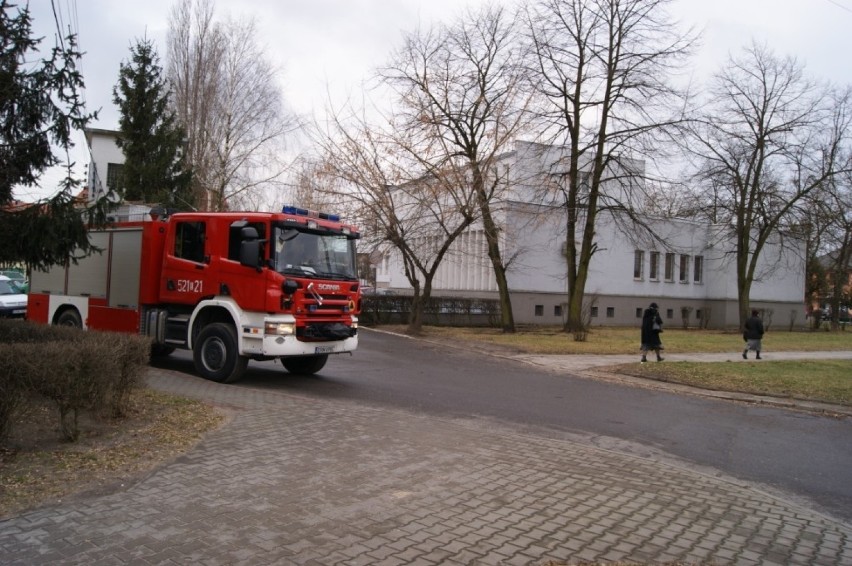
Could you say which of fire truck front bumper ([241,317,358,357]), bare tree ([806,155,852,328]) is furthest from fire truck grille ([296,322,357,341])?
bare tree ([806,155,852,328])

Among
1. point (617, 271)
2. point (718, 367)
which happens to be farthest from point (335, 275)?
point (617, 271)

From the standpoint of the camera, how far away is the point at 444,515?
190 inches

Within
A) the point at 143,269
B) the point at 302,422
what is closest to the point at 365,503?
the point at 302,422

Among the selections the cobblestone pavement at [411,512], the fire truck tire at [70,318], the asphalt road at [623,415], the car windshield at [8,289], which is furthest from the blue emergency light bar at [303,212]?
the car windshield at [8,289]

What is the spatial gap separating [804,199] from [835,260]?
12.0 metres

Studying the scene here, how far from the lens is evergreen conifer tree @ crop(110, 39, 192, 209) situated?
3200 cm

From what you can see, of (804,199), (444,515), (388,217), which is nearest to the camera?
(444,515)

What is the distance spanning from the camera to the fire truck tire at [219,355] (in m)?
11.1

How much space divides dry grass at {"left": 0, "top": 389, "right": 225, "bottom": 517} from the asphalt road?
3.47 meters

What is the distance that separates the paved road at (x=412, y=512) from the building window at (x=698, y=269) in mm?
41216

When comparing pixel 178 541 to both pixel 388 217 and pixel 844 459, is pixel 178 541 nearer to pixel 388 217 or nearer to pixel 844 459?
pixel 844 459

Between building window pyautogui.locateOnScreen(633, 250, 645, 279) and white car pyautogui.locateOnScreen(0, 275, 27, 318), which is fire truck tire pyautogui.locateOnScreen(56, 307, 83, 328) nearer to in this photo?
white car pyautogui.locateOnScreen(0, 275, 27, 318)

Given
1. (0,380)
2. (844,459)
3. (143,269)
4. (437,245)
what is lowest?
(844,459)

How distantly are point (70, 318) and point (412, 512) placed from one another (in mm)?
12006
